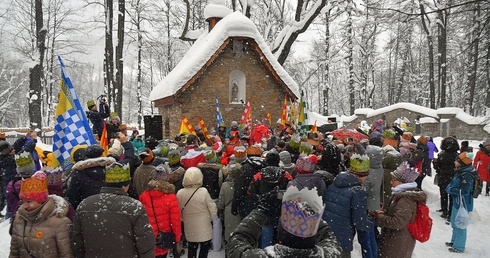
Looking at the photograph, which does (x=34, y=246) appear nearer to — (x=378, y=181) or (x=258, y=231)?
(x=258, y=231)

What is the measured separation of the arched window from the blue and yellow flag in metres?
10.1

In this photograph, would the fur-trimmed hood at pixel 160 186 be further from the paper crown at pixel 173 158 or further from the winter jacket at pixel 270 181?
the paper crown at pixel 173 158

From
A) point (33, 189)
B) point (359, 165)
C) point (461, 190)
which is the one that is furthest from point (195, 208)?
point (461, 190)

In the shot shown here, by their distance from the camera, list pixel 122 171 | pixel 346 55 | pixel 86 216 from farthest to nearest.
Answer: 1. pixel 346 55
2. pixel 122 171
3. pixel 86 216

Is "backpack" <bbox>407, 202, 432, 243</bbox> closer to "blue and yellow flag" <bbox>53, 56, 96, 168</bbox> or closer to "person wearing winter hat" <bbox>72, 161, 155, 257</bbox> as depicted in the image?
"person wearing winter hat" <bbox>72, 161, 155, 257</bbox>

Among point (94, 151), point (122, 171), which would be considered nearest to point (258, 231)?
point (122, 171)

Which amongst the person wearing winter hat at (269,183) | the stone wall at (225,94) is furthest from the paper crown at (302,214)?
the stone wall at (225,94)

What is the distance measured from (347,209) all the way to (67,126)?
4.43 m

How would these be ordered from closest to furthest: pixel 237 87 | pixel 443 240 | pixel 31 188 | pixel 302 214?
1. pixel 302 214
2. pixel 31 188
3. pixel 443 240
4. pixel 237 87

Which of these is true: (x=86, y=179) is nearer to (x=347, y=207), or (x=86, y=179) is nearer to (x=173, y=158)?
(x=173, y=158)

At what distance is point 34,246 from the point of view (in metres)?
2.96

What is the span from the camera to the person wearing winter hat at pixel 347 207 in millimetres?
4125

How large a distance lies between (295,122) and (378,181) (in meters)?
7.70

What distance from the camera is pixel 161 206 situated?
400 cm
